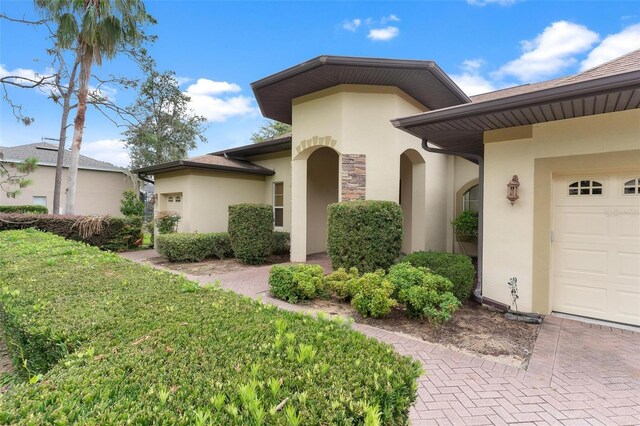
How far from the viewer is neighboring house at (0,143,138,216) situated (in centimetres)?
1948

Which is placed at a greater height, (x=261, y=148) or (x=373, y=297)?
(x=261, y=148)

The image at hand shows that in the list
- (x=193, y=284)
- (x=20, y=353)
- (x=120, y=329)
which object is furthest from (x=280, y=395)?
(x=20, y=353)

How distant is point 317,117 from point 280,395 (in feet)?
27.3

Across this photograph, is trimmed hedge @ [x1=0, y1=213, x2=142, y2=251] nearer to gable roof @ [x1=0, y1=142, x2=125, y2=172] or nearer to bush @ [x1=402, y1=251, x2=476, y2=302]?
gable roof @ [x1=0, y1=142, x2=125, y2=172]

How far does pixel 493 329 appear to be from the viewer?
4.78 m

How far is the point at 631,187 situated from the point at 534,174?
4.15 ft

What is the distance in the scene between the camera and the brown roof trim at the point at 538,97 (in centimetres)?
367

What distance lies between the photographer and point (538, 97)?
14.1 ft

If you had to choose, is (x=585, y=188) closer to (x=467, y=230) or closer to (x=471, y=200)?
(x=467, y=230)

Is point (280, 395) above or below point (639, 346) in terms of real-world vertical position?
above

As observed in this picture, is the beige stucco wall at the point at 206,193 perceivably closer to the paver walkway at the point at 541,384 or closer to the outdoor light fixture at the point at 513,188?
the paver walkway at the point at 541,384

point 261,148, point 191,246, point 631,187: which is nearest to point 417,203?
point 631,187

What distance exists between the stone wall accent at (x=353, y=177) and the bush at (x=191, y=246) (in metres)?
4.81

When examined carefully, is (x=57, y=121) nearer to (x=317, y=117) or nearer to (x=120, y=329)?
(x=317, y=117)
